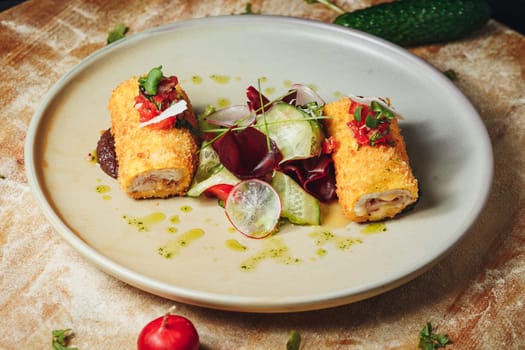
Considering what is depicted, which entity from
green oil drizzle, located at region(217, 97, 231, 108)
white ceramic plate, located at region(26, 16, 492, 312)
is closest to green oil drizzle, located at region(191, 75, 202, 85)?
white ceramic plate, located at region(26, 16, 492, 312)

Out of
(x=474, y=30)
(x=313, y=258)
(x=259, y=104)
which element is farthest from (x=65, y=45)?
(x=474, y=30)

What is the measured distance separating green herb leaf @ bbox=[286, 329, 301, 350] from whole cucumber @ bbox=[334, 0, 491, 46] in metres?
2.56

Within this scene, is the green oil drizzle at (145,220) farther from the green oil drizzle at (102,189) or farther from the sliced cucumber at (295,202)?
the sliced cucumber at (295,202)

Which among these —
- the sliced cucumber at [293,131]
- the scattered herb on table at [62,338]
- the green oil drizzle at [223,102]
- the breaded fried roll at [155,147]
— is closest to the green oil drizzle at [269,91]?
the green oil drizzle at [223,102]

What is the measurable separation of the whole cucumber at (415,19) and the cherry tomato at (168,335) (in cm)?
270

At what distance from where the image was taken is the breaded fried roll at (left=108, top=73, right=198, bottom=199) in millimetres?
3689

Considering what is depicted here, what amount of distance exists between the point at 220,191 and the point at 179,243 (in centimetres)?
38

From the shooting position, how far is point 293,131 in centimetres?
380

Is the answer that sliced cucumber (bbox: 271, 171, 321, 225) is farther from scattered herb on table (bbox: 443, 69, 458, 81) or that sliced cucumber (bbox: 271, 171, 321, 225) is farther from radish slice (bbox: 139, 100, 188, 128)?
scattered herb on table (bbox: 443, 69, 458, 81)

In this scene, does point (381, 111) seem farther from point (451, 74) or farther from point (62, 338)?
point (62, 338)

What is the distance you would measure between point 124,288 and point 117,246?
8.4 inches

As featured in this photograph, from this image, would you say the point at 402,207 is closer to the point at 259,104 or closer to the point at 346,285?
the point at 346,285

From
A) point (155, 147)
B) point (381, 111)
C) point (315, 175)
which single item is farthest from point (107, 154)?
point (381, 111)

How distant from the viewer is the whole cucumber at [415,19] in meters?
4.98
